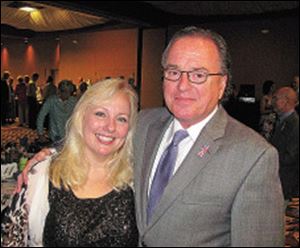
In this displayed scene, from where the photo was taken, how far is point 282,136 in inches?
152

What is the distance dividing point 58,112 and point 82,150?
141 inches

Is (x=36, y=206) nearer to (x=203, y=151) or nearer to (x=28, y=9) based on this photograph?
(x=203, y=151)

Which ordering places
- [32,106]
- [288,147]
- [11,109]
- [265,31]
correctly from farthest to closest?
[11,109] → [32,106] → [265,31] → [288,147]

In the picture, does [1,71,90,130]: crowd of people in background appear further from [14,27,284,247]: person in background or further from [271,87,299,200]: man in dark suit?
[14,27,284,247]: person in background

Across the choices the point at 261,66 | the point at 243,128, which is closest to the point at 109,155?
the point at 243,128

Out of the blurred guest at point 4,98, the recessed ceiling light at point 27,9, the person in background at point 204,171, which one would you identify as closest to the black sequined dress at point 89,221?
the person in background at point 204,171

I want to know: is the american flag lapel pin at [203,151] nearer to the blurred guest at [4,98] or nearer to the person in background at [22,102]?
the blurred guest at [4,98]

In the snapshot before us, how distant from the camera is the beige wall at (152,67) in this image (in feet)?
39.8

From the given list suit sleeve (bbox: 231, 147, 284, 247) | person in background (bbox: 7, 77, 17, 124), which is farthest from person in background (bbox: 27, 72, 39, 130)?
suit sleeve (bbox: 231, 147, 284, 247)

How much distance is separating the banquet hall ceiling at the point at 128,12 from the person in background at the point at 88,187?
267 inches

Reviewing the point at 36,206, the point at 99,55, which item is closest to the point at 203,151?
the point at 36,206

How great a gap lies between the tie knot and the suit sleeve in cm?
30

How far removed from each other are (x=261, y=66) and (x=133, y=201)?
9.47 metres

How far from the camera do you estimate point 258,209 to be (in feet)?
4.20
